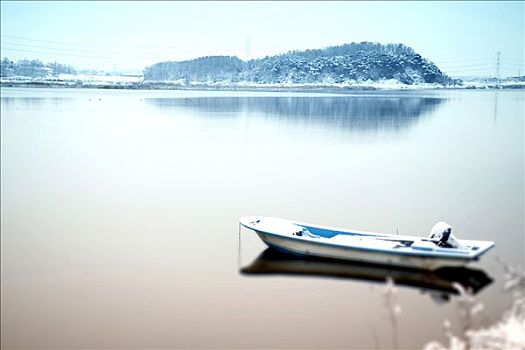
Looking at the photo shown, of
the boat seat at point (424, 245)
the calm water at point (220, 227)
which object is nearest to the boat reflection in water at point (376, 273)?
the calm water at point (220, 227)

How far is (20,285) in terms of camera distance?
375 inches

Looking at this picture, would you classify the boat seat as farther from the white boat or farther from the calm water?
the calm water

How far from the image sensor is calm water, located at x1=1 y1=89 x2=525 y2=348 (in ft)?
27.4

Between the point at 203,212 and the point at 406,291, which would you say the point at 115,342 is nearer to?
the point at 406,291

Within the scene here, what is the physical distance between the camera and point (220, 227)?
12.7 metres

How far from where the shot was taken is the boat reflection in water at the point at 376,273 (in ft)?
31.9

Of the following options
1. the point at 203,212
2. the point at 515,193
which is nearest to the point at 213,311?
the point at 203,212

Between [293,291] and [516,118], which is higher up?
[516,118]

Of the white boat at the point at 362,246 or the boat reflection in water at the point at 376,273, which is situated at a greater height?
the white boat at the point at 362,246

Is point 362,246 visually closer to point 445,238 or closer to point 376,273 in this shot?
point 376,273

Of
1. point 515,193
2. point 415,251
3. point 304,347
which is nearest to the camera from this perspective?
point 304,347

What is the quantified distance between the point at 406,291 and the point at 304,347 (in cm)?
246

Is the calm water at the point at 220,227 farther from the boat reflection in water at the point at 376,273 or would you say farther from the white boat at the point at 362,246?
the white boat at the point at 362,246

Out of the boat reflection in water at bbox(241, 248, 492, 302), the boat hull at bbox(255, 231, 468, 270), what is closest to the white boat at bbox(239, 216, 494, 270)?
A: the boat hull at bbox(255, 231, 468, 270)
